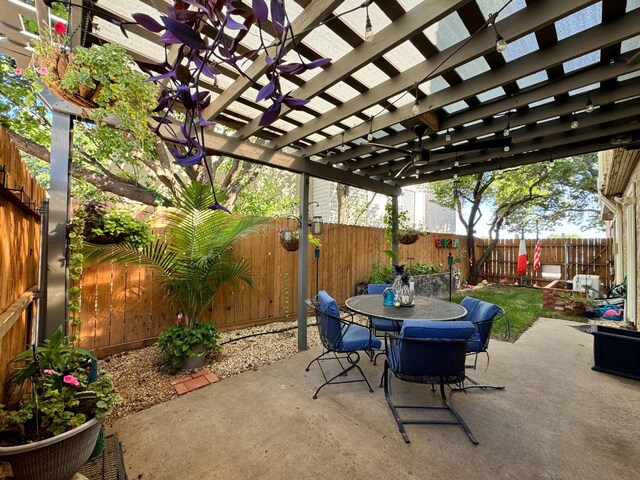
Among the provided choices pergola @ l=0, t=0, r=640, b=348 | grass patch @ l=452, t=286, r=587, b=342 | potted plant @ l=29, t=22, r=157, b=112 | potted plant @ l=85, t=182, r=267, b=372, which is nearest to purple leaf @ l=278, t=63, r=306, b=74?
pergola @ l=0, t=0, r=640, b=348

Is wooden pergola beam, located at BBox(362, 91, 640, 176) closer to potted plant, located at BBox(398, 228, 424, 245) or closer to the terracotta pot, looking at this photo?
potted plant, located at BBox(398, 228, 424, 245)

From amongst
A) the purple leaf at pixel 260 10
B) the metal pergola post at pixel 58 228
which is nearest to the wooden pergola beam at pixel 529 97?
the purple leaf at pixel 260 10

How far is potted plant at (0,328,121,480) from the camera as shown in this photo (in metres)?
1.16

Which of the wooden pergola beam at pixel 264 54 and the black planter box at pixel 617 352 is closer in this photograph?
the wooden pergola beam at pixel 264 54

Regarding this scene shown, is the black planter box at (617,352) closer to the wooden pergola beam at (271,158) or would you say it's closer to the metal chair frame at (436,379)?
the metal chair frame at (436,379)

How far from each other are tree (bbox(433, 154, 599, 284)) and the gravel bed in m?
5.76

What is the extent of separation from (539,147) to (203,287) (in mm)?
4347

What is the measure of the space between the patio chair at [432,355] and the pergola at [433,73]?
6.03 ft

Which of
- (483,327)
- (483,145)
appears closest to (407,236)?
(483,145)

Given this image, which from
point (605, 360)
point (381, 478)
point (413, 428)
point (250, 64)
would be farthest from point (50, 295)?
point (605, 360)

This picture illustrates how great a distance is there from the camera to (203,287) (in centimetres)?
324

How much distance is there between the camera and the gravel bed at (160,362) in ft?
8.40

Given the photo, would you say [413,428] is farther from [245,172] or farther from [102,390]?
[245,172]

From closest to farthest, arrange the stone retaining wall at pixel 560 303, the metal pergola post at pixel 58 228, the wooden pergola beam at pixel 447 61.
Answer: the wooden pergola beam at pixel 447 61 < the metal pergola post at pixel 58 228 < the stone retaining wall at pixel 560 303
